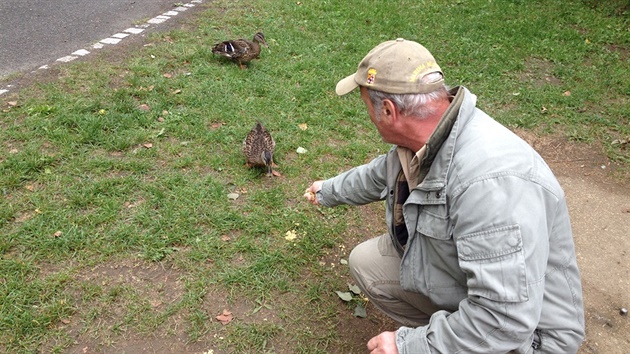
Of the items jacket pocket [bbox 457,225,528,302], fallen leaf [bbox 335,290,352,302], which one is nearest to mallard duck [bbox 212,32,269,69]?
fallen leaf [bbox 335,290,352,302]

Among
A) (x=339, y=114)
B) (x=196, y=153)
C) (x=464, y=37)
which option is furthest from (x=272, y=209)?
(x=464, y=37)

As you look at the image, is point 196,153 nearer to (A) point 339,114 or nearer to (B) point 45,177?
(B) point 45,177

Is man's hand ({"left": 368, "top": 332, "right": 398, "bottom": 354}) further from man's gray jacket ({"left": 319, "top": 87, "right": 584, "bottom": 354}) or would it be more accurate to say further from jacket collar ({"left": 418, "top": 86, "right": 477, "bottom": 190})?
jacket collar ({"left": 418, "top": 86, "right": 477, "bottom": 190})

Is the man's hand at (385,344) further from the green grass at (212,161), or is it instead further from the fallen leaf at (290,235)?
the fallen leaf at (290,235)

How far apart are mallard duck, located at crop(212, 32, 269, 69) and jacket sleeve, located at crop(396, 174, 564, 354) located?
530 cm

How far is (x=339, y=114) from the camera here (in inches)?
239

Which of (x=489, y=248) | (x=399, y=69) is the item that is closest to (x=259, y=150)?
(x=399, y=69)

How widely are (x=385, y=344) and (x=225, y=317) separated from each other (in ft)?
5.23

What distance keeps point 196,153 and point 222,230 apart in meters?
1.24

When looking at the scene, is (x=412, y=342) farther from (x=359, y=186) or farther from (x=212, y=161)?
(x=212, y=161)

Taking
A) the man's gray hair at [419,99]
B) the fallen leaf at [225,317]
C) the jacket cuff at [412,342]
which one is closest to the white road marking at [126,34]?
the fallen leaf at [225,317]

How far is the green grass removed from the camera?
347cm

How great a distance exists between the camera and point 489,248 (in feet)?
6.31

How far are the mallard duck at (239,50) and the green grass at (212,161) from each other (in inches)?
6.7
